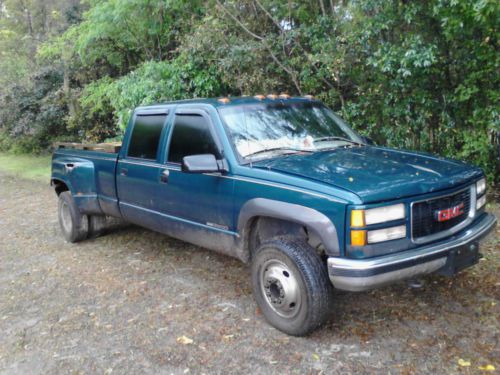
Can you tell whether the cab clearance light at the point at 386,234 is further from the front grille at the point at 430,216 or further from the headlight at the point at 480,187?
the headlight at the point at 480,187

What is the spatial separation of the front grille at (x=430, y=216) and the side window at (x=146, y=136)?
A: 9.28 ft

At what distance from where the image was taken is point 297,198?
11.6ft

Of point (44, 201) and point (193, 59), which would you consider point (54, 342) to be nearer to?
point (44, 201)

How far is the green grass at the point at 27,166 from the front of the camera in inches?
567

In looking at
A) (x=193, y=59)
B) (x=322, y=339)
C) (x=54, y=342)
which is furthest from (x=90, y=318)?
(x=193, y=59)

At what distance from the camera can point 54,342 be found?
3963mm

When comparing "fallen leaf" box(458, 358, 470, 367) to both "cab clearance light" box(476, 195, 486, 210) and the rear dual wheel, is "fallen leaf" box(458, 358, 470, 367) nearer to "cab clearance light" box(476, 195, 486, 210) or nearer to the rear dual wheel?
"cab clearance light" box(476, 195, 486, 210)

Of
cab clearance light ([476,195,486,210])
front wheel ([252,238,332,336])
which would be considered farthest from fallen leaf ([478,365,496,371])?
cab clearance light ([476,195,486,210])

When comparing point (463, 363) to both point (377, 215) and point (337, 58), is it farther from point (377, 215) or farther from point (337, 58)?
point (337, 58)

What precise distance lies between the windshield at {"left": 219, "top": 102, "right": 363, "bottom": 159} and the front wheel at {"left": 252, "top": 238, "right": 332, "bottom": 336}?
3.08 feet

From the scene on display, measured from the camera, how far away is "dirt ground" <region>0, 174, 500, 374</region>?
135 inches

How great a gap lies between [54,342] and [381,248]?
2.77 m

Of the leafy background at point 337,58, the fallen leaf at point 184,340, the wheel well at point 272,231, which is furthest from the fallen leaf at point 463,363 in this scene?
the leafy background at point 337,58

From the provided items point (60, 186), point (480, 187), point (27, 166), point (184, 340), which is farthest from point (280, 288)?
point (27, 166)
